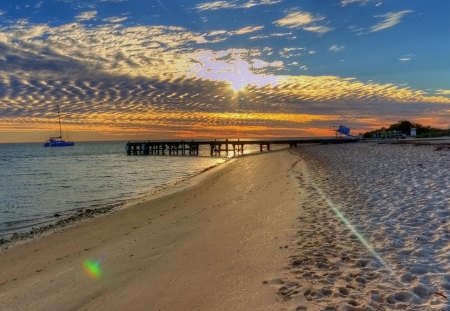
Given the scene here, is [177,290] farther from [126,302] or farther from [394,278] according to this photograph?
[394,278]

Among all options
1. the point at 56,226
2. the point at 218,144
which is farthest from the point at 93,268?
the point at 218,144

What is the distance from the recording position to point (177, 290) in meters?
5.99

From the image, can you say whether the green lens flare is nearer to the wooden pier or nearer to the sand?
the sand

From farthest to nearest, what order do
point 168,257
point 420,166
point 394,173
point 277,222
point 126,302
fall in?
point 420,166 < point 394,173 < point 277,222 < point 168,257 < point 126,302

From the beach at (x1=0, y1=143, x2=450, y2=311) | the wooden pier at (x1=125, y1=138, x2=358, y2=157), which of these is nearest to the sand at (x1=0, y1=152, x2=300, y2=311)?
the beach at (x1=0, y1=143, x2=450, y2=311)

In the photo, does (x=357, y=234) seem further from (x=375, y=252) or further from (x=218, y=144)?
(x=218, y=144)

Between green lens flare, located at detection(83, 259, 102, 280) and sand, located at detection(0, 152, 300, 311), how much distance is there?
68mm

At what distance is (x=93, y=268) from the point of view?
26.5 ft

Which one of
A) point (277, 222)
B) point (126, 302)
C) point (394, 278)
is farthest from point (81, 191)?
point (394, 278)

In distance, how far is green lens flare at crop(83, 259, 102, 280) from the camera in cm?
749

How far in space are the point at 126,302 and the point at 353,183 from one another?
39.2 ft

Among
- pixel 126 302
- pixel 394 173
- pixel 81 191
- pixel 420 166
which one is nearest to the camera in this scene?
pixel 126 302

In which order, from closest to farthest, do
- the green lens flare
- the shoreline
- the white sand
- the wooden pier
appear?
the white sand → the green lens flare → the shoreline → the wooden pier

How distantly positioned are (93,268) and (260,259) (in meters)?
3.73
